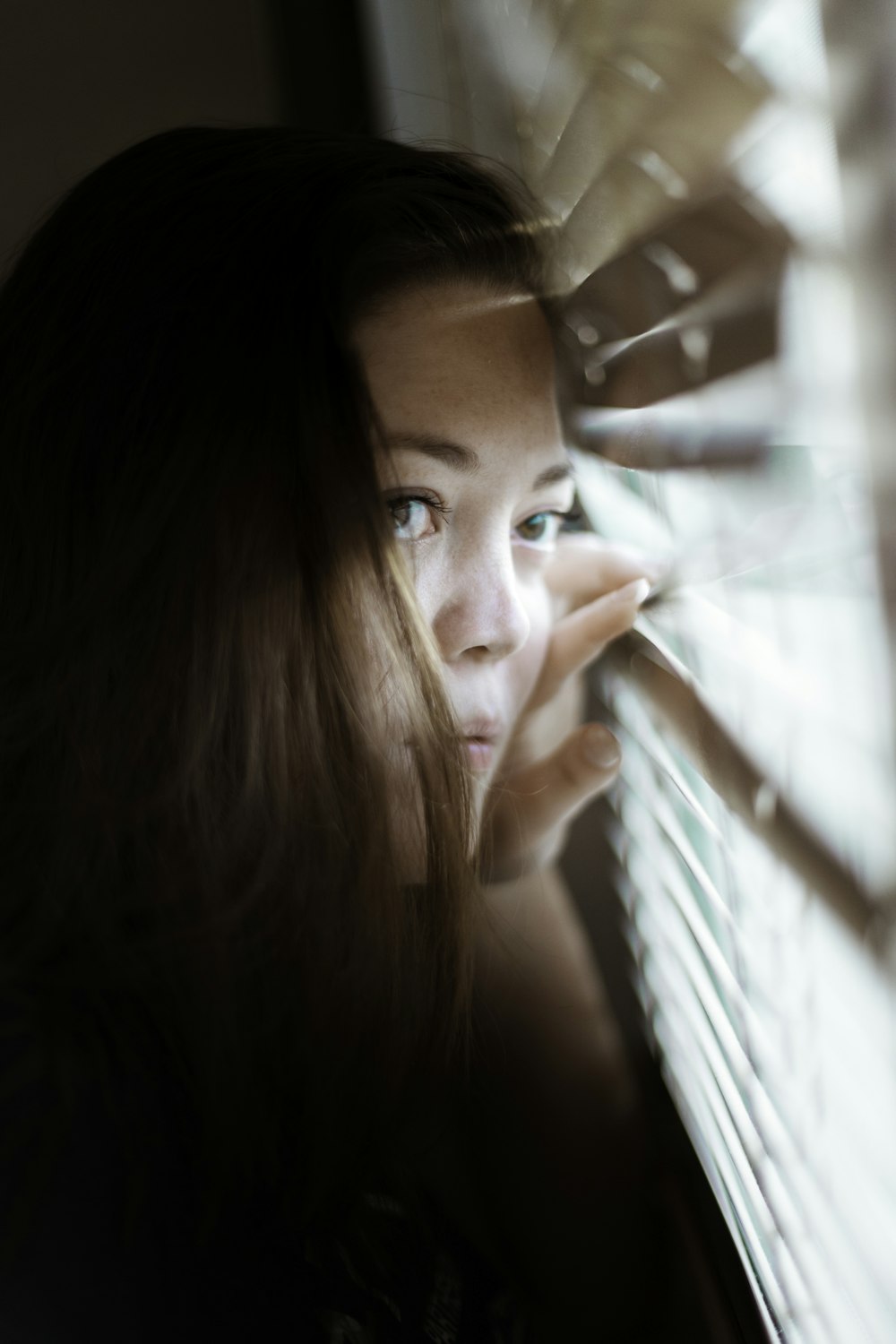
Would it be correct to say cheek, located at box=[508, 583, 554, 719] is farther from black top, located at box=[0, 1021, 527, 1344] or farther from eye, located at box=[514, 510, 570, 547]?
black top, located at box=[0, 1021, 527, 1344]

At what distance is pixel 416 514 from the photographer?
0.73 meters

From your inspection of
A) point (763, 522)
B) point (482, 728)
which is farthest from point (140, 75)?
point (763, 522)

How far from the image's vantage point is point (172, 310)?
2.19ft

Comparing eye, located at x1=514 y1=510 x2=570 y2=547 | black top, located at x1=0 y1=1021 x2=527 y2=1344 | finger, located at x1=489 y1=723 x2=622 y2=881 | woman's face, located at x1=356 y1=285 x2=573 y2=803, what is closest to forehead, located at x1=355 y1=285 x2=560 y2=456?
woman's face, located at x1=356 y1=285 x2=573 y2=803

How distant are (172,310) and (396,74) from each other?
60 cm

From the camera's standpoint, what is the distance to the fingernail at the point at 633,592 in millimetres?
755

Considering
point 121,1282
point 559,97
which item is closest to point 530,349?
point 559,97

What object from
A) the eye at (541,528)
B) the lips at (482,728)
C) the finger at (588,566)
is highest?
the eye at (541,528)

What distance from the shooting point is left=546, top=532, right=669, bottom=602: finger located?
0.83 metres

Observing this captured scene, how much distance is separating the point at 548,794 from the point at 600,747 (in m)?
0.08

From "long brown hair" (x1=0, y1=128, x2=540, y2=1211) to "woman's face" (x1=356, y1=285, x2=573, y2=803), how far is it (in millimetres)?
39

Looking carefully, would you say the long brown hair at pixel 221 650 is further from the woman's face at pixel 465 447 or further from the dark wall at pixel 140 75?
the dark wall at pixel 140 75

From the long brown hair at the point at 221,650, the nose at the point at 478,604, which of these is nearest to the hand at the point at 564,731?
the nose at the point at 478,604

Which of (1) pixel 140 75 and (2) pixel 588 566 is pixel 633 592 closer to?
(2) pixel 588 566
